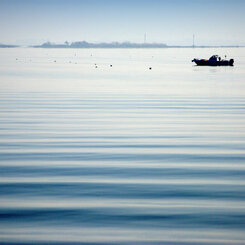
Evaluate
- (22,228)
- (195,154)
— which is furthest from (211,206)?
(195,154)

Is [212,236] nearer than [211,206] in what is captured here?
Yes

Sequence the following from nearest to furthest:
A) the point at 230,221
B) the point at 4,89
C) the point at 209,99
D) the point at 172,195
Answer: the point at 230,221 < the point at 172,195 < the point at 209,99 < the point at 4,89

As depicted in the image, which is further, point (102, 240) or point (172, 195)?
point (172, 195)

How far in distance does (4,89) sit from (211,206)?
1292 inches

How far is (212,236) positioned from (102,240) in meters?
1.64

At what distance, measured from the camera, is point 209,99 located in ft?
115

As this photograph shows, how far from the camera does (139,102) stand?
105 ft

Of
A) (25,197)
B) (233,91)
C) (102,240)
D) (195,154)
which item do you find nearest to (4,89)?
(233,91)

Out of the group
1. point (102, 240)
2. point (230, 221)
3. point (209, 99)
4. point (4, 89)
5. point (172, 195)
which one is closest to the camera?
point (102, 240)

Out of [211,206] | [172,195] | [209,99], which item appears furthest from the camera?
[209,99]

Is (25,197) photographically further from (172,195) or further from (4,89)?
(4,89)

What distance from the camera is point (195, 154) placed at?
51.1 ft

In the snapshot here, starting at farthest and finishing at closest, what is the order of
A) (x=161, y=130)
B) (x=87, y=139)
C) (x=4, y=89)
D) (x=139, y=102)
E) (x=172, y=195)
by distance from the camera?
(x=4, y=89) < (x=139, y=102) < (x=161, y=130) < (x=87, y=139) < (x=172, y=195)

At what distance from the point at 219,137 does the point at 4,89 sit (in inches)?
1010
